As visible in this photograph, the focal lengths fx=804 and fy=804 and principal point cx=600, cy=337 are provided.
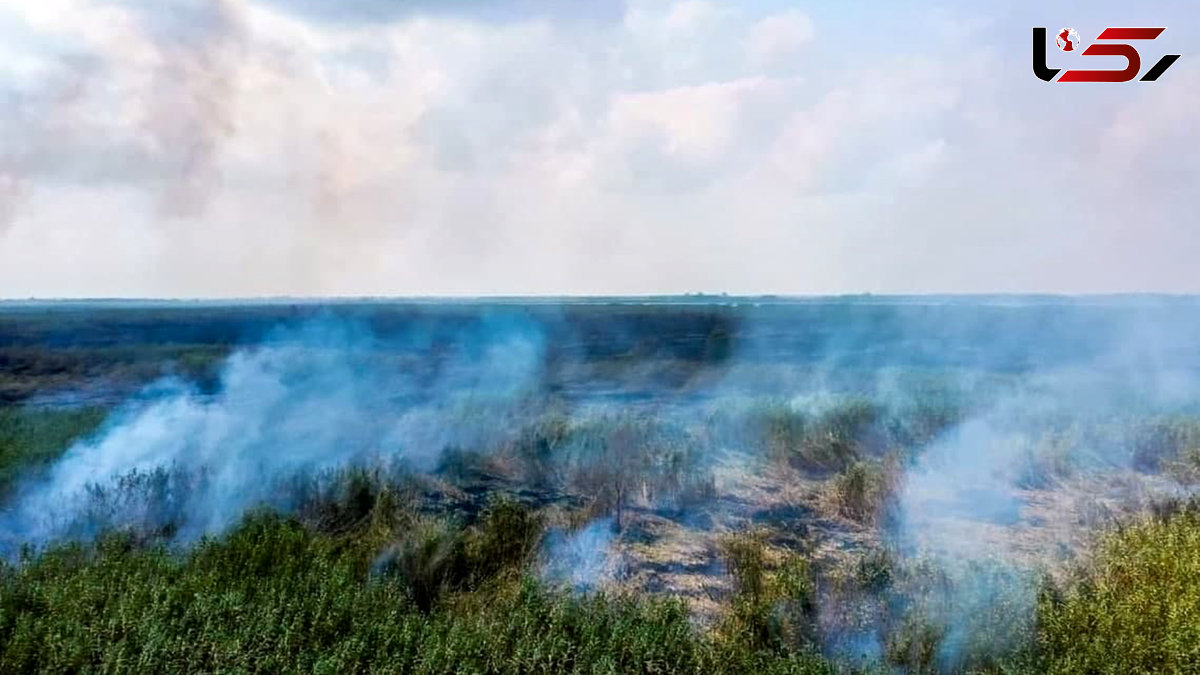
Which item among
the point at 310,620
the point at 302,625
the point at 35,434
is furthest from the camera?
the point at 35,434

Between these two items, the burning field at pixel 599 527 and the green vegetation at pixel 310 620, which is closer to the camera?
the green vegetation at pixel 310 620

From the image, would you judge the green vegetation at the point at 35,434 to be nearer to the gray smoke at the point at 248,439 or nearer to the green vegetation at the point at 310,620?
the gray smoke at the point at 248,439

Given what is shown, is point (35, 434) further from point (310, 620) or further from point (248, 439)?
point (310, 620)

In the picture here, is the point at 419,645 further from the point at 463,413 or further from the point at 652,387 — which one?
the point at 652,387

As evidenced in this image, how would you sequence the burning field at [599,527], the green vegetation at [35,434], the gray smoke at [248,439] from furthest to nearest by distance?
the green vegetation at [35,434] → the gray smoke at [248,439] → the burning field at [599,527]

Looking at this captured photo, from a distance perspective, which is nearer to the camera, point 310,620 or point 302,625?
point 302,625

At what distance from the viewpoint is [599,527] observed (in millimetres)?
11336

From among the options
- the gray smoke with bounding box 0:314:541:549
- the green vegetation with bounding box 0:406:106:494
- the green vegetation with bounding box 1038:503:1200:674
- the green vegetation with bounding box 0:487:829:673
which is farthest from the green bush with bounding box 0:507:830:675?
the green vegetation with bounding box 0:406:106:494

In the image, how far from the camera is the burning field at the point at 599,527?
7.12 metres

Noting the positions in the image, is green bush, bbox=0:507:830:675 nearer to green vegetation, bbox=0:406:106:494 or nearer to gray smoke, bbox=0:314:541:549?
gray smoke, bbox=0:314:541:549

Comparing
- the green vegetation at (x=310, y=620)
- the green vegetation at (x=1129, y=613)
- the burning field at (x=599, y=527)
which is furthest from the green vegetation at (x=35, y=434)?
the green vegetation at (x=1129, y=613)

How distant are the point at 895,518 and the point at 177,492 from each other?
33.9 ft

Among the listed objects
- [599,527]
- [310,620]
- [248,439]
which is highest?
[248,439]

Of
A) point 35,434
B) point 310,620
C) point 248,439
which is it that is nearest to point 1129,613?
point 310,620
